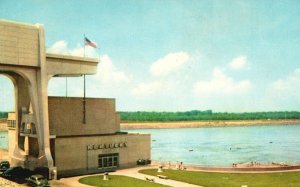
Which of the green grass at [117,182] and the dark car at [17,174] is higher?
the dark car at [17,174]

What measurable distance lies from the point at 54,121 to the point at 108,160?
352 inches

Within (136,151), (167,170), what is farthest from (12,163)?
(167,170)

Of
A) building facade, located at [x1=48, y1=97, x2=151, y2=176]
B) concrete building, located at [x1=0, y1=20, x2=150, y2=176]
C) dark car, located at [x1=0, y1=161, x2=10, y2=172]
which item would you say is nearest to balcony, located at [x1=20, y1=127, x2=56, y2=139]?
concrete building, located at [x1=0, y1=20, x2=150, y2=176]

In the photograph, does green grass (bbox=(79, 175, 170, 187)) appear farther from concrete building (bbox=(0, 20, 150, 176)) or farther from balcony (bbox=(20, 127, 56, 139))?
balcony (bbox=(20, 127, 56, 139))

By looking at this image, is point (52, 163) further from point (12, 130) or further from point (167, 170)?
point (167, 170)

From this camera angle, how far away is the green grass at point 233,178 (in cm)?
4119

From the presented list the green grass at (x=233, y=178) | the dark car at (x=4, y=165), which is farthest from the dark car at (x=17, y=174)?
the green grass at (x=233, y=178)

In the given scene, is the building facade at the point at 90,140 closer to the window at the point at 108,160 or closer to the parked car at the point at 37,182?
the window at the point at 108,160

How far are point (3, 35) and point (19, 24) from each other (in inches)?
93.3

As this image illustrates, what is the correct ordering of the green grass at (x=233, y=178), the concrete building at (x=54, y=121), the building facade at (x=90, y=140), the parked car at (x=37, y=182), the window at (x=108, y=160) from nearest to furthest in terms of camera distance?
the parked car at (x=37, y=182) < the green grass at (x=233, y=178) < the concrete building at (x=54, y=121) < the building facade at (x=90, y=140) < the window at (x=108, y=160)

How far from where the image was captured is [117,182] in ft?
139

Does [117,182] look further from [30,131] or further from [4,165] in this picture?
[4,165]

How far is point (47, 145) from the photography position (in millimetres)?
45969

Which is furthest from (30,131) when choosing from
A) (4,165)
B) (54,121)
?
(4,165)
